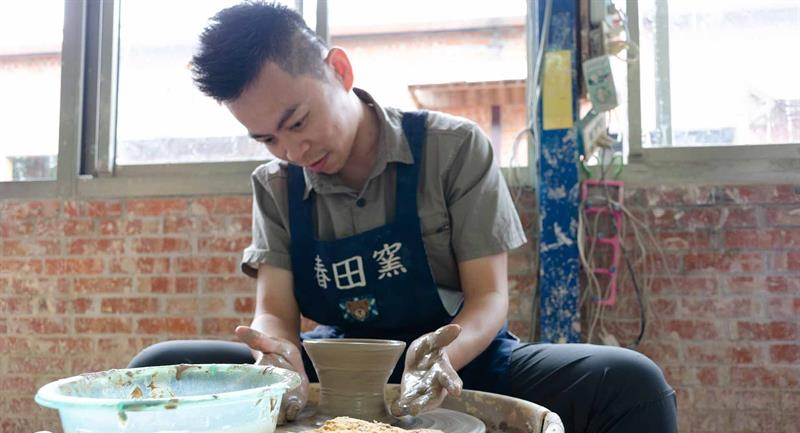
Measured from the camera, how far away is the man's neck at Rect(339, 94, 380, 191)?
1.43m

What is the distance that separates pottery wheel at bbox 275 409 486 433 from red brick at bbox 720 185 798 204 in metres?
1.42

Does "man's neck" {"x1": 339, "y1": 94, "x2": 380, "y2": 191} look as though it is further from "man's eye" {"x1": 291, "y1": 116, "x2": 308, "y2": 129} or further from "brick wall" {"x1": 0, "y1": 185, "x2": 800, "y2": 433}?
"brick wall" {"x1": 0, "y1": 185, "x2": 800, "y2": 433}

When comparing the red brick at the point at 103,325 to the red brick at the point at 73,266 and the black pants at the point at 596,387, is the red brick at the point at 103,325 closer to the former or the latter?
the red brick at the point at 73,266

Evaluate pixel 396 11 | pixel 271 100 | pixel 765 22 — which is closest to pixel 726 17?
pixel 765 22

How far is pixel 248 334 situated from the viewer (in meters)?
0.96

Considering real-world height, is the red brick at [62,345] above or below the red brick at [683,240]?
below

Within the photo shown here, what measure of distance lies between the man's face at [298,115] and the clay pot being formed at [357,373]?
471mm

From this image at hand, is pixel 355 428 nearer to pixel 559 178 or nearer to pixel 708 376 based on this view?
pixel 559 178

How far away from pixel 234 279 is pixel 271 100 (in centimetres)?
117

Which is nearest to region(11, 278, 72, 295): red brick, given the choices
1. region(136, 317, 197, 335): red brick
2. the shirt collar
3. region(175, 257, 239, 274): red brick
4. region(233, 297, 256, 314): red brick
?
region(136, 317, 197, 335): red brick

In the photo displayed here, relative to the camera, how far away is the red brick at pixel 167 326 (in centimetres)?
224

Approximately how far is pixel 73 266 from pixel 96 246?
0.12 m

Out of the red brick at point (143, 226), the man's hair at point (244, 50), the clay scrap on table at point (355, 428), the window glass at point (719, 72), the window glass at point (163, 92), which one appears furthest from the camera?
the window glass at point (163, 92)

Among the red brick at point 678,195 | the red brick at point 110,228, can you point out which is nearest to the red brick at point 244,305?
the red brick at point 110,228
